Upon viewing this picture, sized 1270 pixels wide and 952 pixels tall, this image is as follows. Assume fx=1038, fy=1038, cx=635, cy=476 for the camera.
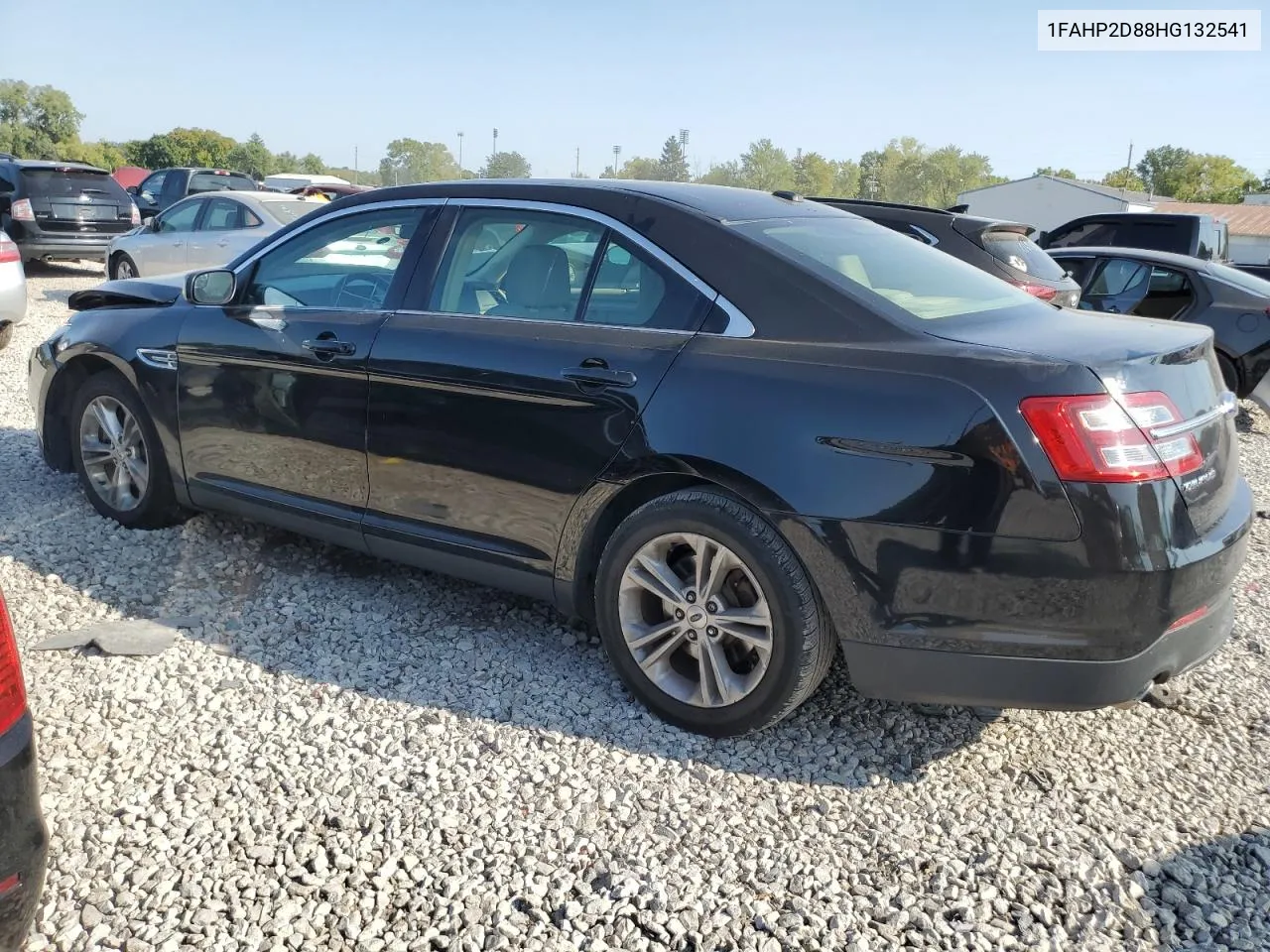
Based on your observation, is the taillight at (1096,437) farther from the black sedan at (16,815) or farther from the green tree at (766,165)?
the green tree at (766,165)

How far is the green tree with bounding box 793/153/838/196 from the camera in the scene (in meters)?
91.8

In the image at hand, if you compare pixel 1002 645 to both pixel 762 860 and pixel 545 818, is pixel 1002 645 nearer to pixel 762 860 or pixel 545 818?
pixel 762 860

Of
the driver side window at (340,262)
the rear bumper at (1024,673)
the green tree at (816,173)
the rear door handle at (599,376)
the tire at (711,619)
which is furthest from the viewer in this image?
the green tree at (816,173)

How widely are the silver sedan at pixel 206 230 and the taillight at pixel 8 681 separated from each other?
390 inches

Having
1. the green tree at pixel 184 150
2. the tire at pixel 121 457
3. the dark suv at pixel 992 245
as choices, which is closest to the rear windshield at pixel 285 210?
the dark suv at pixel 992 245

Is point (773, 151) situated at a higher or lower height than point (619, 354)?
higher

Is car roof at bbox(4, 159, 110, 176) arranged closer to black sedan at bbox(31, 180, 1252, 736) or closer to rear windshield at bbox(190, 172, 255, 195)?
rear windshield at bbox(190, 172, 255, 195)

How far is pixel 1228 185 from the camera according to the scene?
97.6 m

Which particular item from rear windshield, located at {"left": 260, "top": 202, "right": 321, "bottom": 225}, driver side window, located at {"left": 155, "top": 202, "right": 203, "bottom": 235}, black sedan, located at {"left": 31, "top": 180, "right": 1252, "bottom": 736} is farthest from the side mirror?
driver side window, located at {"left": 155, "top": 202, "right": 203, "bottom": 235}

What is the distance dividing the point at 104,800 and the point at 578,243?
2211 millimetres

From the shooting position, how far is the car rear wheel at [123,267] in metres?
12.9

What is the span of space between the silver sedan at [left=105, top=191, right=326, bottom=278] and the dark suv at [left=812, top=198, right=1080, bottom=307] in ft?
21.9

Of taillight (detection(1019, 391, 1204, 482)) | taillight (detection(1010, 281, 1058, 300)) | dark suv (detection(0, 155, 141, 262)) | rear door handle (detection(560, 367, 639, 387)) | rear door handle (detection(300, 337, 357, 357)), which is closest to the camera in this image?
taillight (detection(1019, 391, 1204, 482))

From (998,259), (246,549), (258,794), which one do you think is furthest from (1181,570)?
(998,259)
